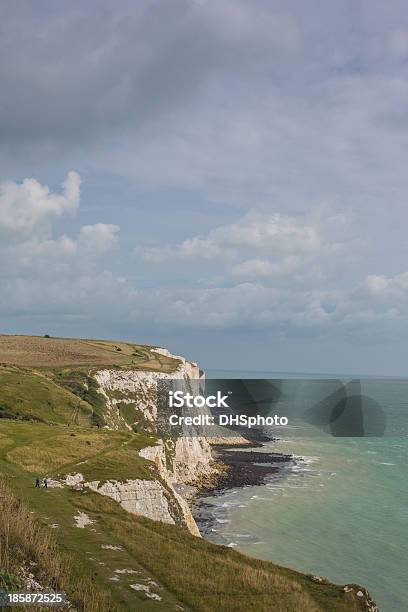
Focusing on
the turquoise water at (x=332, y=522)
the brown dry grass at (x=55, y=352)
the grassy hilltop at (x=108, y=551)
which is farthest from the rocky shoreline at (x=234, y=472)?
the brown dry grass at (x=55, y=352)

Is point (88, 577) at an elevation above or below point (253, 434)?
above

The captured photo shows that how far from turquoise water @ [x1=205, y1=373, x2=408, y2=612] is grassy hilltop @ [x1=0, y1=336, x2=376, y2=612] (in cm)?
Answer: 1655

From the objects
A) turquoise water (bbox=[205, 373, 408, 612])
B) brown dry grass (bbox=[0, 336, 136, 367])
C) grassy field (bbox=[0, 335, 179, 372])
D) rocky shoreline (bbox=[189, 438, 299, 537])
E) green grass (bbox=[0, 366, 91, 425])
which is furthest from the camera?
brown dry grass (bbox=[0, 336, 136, 367])

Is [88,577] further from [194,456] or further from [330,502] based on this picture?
[194,456]

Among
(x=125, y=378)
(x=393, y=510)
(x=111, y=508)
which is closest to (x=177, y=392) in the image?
(x=125, y=378)

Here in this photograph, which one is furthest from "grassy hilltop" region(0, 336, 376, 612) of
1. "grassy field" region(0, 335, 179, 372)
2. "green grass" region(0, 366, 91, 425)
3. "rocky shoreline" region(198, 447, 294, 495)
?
"grassy field" region(0, 335, 179, 372)

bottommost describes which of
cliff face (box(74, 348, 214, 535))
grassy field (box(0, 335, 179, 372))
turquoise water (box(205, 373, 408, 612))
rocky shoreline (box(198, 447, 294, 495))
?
rocky shoreline (box(198, 447, 294, 495))

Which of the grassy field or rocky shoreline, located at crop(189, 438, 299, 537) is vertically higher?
the grassy field

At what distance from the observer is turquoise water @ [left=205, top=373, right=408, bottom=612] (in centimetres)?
4629

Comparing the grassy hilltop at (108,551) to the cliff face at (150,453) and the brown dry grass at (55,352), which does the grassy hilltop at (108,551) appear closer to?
the cliff face at (150,453)

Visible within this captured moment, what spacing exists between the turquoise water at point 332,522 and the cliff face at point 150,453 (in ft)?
29.8

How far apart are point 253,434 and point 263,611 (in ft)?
442

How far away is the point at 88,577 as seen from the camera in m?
18.3

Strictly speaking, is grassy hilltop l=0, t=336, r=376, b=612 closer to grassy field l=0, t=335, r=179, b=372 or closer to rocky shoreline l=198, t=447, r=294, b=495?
rocky shoreline l=198, t=447, r=294, b=495
